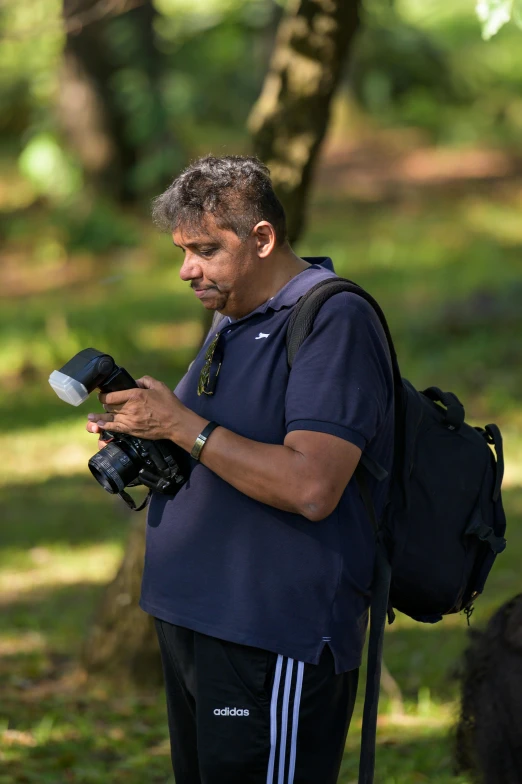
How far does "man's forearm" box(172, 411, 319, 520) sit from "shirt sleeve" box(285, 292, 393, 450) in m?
0.08

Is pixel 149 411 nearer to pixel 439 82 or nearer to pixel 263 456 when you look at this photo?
pixel 263 456

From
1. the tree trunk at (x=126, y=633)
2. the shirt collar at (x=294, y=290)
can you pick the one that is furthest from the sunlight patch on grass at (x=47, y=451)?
the shirt collar at (x=294, y=290)

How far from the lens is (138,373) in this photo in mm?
11297

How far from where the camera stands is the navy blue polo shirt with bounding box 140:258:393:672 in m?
2.39

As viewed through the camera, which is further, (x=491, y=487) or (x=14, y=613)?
(x=14, y=613)

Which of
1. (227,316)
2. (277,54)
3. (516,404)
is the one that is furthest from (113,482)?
(516,404)

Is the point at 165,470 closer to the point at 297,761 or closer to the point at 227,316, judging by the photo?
the point at 227,316

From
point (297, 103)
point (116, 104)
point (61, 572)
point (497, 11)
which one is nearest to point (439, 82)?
point (116, 104)

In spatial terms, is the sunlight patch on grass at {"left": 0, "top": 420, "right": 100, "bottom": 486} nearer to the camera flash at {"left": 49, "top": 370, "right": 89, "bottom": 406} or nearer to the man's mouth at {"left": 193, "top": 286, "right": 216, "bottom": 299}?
the camera flash at {"left": 49, "top": 370, "right": 89, "bottom": 406}

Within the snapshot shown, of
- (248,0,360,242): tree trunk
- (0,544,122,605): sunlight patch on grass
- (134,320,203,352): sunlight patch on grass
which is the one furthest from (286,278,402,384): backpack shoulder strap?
(134,320,203,352): sunlight patch on grass

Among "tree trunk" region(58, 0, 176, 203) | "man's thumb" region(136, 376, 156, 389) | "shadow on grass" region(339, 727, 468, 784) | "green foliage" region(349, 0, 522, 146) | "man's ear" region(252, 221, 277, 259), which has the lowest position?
"shadow on grass" region(339, 727, 468, 784)

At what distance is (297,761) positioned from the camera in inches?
101

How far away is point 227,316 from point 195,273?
21 centimetres

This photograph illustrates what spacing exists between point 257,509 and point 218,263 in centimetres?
59
